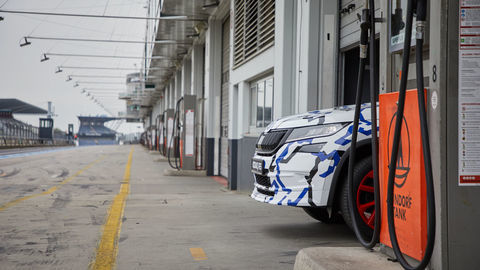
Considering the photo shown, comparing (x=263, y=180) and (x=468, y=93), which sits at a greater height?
(x=468, y=93)

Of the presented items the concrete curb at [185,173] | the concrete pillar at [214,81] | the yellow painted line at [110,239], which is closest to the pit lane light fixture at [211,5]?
the concrete pillar at [214,81]

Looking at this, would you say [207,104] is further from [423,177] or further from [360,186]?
[423,177]

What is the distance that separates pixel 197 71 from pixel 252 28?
30.3ft

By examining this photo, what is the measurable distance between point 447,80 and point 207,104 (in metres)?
14.4

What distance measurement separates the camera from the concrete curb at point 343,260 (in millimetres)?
3232

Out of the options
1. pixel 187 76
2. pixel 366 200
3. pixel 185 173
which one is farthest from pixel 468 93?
pixel 187 76

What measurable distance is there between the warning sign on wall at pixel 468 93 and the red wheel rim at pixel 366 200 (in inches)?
77.7

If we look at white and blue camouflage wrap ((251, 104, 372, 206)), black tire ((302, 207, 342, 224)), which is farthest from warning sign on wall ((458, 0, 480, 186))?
black tire ((302, 207, 342, 224))

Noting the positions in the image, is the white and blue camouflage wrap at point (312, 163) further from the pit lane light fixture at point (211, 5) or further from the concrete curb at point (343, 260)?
the pit lane light fixture at point (211, 5)

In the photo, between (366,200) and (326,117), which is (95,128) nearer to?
(326,117)

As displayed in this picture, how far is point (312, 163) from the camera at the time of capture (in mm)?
5105

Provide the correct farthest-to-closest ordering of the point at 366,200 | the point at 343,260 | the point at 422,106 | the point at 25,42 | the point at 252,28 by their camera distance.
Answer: the point at 25,42 < the point at 252,28 < the point at 366,200 < the point at 343,260 < the point at 422,106

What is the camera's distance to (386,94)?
347cm

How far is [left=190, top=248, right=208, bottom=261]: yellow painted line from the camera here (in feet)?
15.3
